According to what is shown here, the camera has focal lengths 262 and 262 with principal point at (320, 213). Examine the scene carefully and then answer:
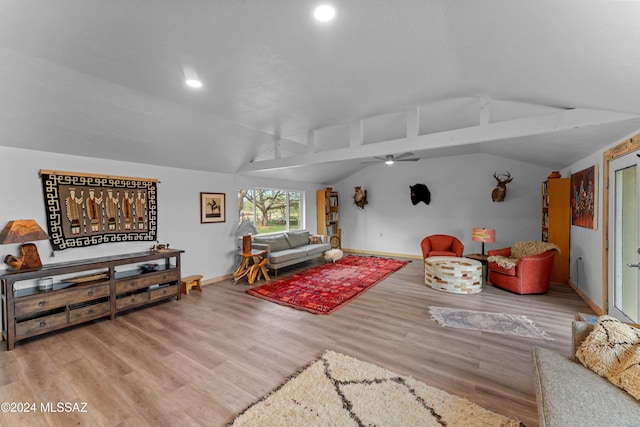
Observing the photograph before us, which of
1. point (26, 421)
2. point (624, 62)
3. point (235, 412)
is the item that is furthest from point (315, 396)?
point (624, 62)

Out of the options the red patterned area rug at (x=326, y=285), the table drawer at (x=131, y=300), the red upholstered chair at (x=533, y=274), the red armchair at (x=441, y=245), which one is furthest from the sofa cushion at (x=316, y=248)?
the red upholstered chair at (x=533, y=274)

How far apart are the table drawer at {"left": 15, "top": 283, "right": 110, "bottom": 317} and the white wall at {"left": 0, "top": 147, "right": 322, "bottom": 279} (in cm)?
57

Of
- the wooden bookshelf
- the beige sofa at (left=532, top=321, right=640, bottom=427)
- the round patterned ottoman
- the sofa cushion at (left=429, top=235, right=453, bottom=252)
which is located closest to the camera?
the beige sofa at (left=532, top=321, right=640, bottom=427)

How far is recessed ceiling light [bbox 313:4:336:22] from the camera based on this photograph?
4.95ft

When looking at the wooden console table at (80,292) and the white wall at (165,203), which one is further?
the white wall at (165,203)

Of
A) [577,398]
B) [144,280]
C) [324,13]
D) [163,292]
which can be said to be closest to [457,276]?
[577,398]

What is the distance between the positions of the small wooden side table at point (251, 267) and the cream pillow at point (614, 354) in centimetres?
434

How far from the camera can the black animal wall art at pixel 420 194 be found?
6.98 metres

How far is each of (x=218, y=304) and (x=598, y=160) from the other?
548 cm

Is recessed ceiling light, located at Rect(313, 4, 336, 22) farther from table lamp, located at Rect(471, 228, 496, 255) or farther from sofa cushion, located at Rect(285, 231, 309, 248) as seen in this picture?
sofa cushion, located at Rect(285, 231, 309, 248)

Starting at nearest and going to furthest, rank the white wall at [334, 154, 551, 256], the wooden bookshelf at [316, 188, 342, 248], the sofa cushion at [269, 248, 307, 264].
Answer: the sofa cushion at [269, 248, 307, 264], the white wall at [334, 154, 551, 256], the wooden bookshelf at [316, 188, 342, 248]

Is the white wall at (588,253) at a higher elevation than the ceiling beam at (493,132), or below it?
below

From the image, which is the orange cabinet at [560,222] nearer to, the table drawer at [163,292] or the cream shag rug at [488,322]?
the cream shag rug at [488,322]

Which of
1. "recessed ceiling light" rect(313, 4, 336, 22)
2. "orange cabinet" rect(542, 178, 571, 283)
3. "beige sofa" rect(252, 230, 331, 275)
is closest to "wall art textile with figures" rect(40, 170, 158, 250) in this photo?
"beige sofa" rect(252, 230, 331, 275)
